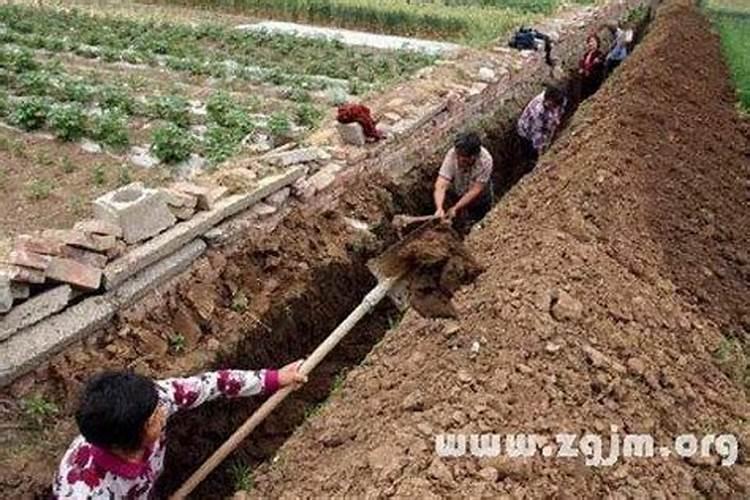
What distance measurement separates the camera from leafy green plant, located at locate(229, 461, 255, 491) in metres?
4.36

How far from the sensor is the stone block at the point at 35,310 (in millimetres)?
4176

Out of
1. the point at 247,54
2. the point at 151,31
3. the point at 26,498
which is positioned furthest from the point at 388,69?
the point at 26,498

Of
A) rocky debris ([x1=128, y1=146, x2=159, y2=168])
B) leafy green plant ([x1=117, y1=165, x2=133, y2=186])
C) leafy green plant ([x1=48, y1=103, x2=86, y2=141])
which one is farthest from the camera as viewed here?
leafy green plant ([x1=48, y1=103, x2=86, y2=141])

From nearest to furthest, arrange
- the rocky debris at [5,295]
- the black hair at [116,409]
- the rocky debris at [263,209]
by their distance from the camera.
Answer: the black hair at [116,409] → the rocky debris at [5,295] → the rocky debris at [263,209]

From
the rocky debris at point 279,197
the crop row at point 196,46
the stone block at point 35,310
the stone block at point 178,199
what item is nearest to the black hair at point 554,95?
the rocky debris at point 279,197

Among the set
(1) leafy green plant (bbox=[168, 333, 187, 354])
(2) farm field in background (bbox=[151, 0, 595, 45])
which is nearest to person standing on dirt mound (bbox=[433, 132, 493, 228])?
(1) leafy green plant (bbox=[168, 333, 187, 354])

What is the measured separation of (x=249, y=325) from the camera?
5289 mm

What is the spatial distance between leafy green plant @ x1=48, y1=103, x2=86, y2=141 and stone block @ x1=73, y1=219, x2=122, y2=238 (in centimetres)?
302

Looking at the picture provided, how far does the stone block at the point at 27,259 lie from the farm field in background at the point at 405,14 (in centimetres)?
988

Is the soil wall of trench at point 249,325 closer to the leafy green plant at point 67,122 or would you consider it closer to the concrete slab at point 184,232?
the concrete slab at point 184,232

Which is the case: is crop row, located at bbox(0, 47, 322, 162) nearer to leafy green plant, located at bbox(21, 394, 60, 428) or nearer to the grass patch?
leafy green plant, located at bbox(21, 394, 60, 428)

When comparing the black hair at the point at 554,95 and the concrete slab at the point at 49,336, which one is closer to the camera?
the concrete slab at the point at 49,336

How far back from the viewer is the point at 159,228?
506cm

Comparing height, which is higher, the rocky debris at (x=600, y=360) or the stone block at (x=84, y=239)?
the stone block at (x=84, y=239)
